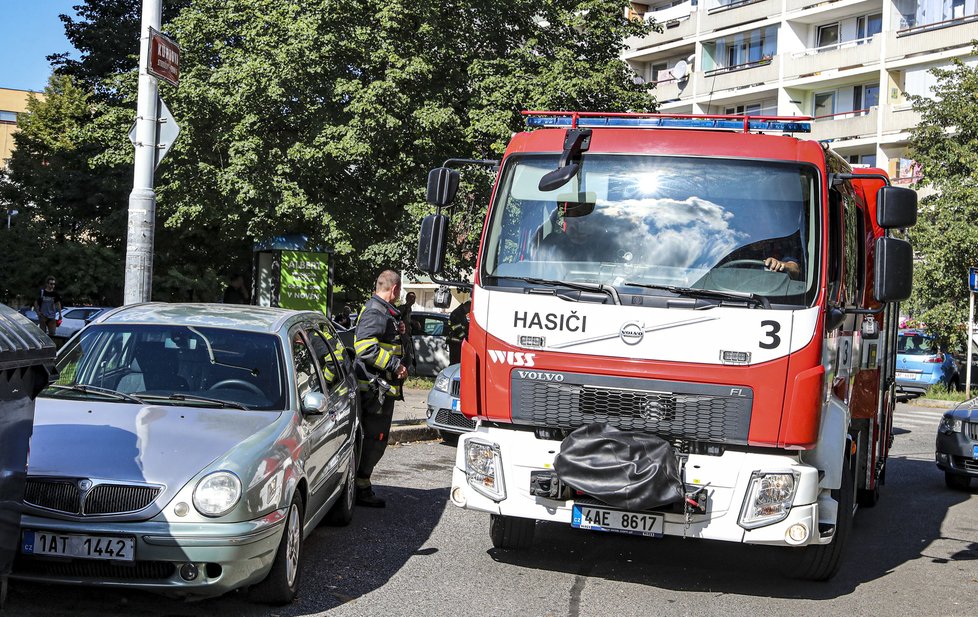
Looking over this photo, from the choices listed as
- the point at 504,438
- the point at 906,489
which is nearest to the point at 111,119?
the point at 906,489

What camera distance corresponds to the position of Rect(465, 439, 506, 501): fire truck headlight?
6664mm

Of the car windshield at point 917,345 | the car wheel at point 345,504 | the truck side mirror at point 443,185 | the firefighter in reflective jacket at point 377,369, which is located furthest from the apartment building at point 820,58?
the car wheel at point 345,504

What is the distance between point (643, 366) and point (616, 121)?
1862 millimetres

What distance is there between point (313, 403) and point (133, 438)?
45.5 inches

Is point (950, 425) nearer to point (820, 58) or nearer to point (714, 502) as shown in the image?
point (714, 502)

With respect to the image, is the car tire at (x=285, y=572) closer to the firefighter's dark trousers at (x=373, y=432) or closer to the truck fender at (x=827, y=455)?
the firefighter's dark trousers at (x=373, y=432)

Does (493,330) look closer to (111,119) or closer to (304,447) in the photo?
(304,447)

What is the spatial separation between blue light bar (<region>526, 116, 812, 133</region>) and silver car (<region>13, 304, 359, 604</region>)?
2.32 meters

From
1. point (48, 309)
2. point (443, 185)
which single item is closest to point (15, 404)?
point (443, 185)

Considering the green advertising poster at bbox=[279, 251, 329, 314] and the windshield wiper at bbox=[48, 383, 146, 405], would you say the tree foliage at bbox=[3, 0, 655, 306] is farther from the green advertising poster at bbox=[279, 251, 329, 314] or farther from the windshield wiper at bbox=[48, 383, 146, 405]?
the windshield wiper at bbox=[48, 383, 146, 405]

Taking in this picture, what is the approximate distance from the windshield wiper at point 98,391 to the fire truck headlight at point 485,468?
196 cm

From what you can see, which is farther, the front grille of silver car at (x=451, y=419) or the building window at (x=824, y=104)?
the building window at (x=824, y=104)

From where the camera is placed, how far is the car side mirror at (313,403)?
6496 millimetres

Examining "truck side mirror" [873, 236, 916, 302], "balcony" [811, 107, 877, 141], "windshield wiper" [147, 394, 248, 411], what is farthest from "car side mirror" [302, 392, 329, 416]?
"balcony" [811, 107, 877, 141]
